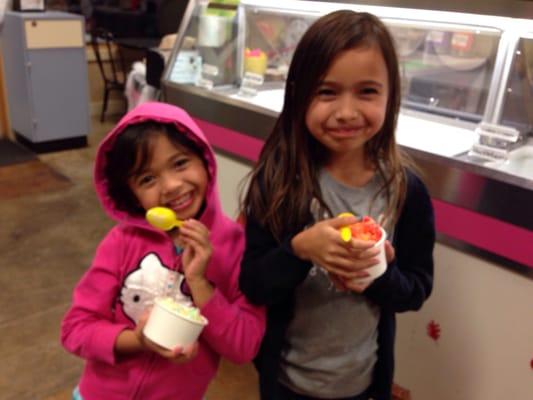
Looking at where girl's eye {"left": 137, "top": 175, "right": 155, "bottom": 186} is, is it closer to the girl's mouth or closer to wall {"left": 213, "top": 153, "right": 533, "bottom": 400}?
the girl's mouth

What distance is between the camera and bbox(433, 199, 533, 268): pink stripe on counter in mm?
1511

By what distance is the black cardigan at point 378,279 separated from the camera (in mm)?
1116

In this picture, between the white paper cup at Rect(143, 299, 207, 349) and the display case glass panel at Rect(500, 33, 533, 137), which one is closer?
the white paper cup at Rect(143, 299, 207, 349)

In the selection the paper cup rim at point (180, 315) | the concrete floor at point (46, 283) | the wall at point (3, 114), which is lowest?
the concrete floor at point (46, 283)

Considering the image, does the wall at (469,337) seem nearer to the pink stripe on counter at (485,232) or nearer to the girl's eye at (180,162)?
the pink stripe on counter at (485,232)

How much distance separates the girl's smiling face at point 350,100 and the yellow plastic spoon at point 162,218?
0.35 meters

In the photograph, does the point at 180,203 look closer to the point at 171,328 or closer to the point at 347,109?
the point at 171,328

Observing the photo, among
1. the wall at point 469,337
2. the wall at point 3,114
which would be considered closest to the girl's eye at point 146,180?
the wall at point 469,337

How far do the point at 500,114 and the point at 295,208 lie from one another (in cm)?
103

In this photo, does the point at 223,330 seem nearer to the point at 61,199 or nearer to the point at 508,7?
the point at 508,7

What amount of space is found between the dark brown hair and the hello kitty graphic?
0.18 m

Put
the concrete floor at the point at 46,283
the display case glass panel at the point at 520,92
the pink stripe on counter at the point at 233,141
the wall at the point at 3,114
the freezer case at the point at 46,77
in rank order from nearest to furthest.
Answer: the display case glass panel at the point at 520,92 → the pink stripe on counter at the point at 233,141 → the concrete floor at the point at 46,283 → the freezer case at the point at 46,77 → the wall at the point at 3,114

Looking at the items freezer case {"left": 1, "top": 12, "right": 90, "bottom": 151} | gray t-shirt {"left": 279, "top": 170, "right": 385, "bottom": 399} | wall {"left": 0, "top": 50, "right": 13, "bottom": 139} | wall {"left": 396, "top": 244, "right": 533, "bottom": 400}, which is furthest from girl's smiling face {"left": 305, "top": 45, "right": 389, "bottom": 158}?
wall {"left": 0, "top": 50, "right": 13, "bottom": 139}

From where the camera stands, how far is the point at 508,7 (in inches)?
58.9
